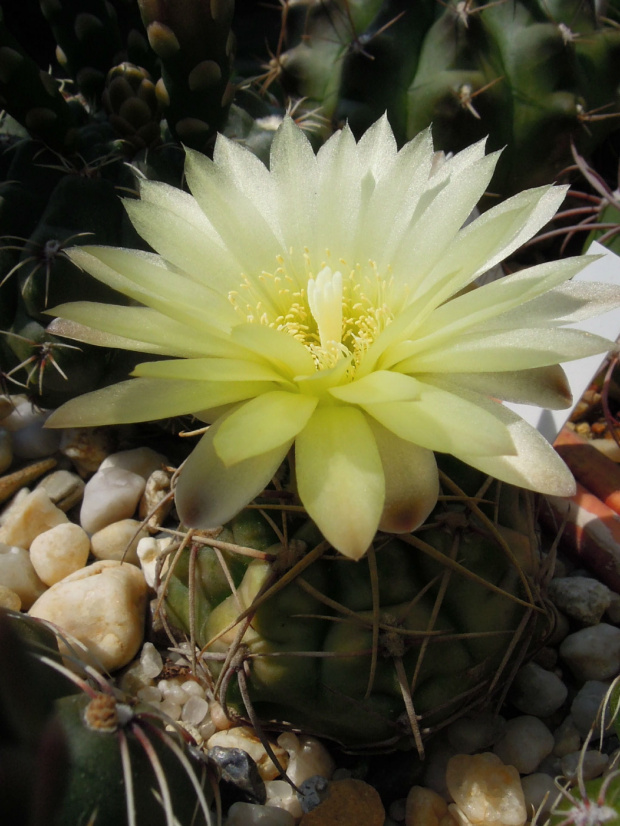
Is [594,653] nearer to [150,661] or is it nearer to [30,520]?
[150,661]

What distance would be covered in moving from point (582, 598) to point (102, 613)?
0.62 meters

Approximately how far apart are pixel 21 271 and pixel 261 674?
0.64m

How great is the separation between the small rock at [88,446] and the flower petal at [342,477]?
2.18 ft

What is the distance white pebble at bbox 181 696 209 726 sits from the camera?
0.87m

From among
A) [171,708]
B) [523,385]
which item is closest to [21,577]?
[171,708]

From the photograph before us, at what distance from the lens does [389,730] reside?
0.74 meters

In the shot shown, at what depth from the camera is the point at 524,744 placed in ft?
2.71

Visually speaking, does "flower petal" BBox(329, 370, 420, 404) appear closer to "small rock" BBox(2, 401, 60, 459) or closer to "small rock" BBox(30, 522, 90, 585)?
"small rock" BBox(30, 522, 90, 585)

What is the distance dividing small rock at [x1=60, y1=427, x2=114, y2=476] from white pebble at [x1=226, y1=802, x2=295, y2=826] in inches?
24.1

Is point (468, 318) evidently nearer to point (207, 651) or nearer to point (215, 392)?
point (215, 392)

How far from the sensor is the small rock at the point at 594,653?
907 millimetres

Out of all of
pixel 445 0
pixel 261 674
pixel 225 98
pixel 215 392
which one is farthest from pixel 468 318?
pixel 445 0

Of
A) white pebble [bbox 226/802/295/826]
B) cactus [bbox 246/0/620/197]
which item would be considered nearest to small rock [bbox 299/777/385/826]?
white pebble [bbox 226/802/295/826]

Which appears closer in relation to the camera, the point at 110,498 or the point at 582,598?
the point at 582,598
